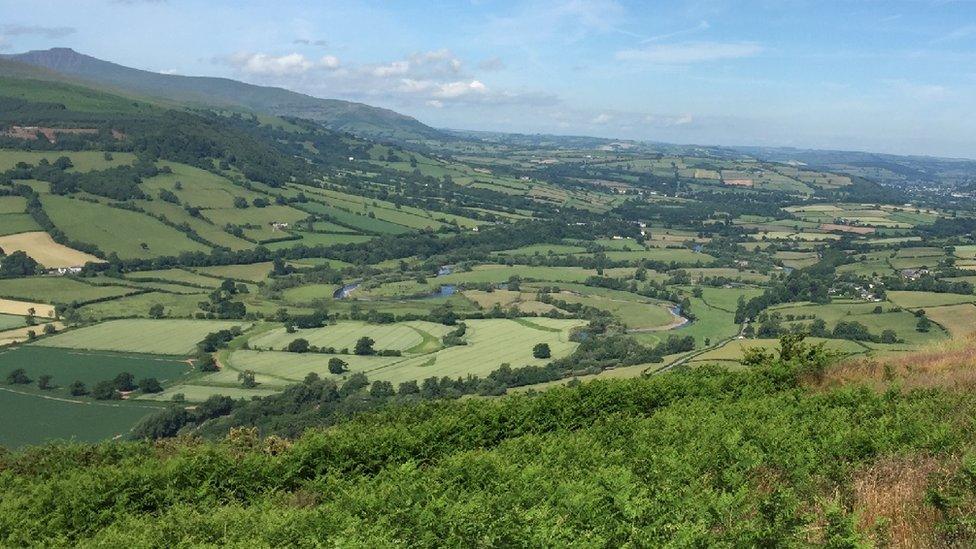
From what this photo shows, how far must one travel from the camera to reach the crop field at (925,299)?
62.1m

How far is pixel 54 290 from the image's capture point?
6788cm

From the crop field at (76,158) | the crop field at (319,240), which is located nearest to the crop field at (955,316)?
the crop field at (319,240)

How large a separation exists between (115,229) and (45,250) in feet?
38.3

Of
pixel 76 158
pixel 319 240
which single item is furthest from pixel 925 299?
pixel 76 158

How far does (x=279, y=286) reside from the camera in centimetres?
7688

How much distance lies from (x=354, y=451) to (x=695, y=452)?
7684 mm

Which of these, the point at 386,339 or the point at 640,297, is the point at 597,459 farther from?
the point at 640,297

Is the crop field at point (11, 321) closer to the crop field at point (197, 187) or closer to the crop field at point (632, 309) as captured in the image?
the crop field at point (632, 309)

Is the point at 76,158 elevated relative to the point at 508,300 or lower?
elevated

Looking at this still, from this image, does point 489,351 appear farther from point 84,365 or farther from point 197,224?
point 197,224

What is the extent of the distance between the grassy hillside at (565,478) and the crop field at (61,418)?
20.7 meters

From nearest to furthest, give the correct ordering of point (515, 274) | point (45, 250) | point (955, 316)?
point (955, 316) → point (45, 250) → point (515, 274)

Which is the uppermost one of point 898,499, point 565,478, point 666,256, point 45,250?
point 898,499

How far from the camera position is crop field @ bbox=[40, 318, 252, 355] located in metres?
51.5
